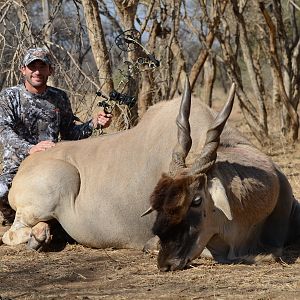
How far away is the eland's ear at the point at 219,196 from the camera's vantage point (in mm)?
4312

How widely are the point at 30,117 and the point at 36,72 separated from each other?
0.36 meters

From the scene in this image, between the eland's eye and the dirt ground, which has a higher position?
the eland's eye

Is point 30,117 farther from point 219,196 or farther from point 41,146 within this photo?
point 219,196

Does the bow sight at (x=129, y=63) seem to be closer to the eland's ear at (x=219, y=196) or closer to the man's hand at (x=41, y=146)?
the man's hand at (x=41, y=146)

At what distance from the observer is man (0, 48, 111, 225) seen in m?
5.89

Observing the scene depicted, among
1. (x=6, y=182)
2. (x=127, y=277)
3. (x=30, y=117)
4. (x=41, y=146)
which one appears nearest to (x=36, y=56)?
(x=30, y=117)


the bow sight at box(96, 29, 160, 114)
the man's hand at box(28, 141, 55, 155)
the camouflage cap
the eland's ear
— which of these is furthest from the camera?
the bow sight at box(96, 29, 160, 114)

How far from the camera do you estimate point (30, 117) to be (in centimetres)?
606

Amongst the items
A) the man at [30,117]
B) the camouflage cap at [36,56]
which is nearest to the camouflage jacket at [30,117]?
the man at [30,117]

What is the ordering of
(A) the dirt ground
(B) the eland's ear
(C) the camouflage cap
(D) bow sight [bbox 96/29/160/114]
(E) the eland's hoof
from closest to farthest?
(A) the dirt ground, (B) the eland's ear, (E) the eland's hoof, (C) the camouflage cap, (D) bow sight [bbox 96/29/160/114]

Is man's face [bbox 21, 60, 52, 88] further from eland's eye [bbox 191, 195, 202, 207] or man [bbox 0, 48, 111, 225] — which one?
eland's eye [bbox 191, 195, 202, 207]

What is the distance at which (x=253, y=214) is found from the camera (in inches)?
182

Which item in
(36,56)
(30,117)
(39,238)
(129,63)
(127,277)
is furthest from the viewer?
(129,63)

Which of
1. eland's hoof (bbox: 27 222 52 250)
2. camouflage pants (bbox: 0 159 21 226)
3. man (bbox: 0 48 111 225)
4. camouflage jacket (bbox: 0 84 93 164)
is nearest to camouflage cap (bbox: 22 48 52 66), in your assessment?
man (bbox: 0 48 111 225)
